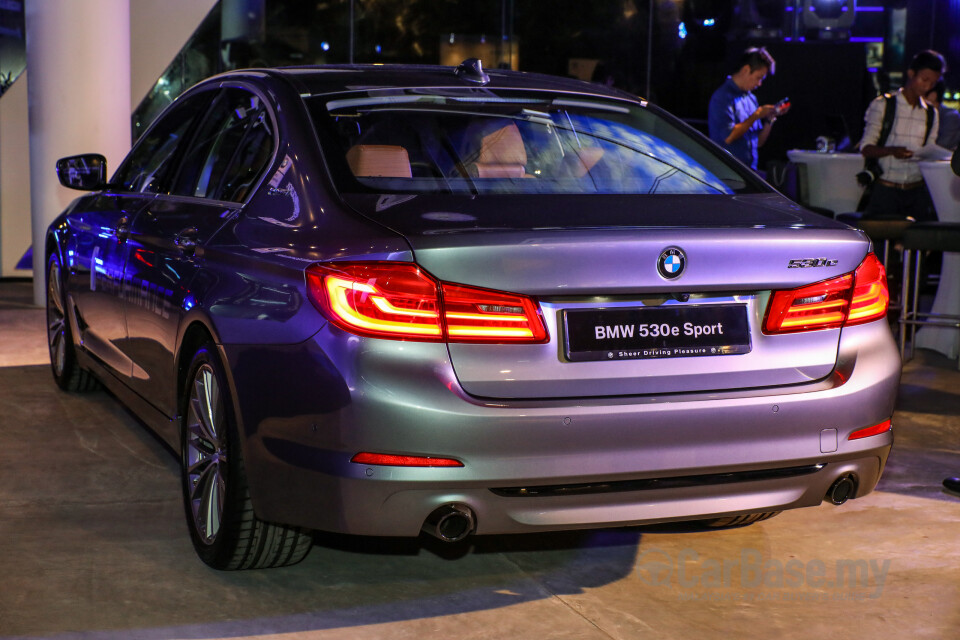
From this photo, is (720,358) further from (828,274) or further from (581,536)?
(581,536)

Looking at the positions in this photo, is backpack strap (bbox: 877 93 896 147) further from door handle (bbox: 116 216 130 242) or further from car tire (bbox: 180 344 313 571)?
car tire (bbox: 180 344 313 571)

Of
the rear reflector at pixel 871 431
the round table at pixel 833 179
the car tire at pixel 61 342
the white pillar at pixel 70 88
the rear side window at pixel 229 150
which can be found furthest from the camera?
the round table at pixel 833 179

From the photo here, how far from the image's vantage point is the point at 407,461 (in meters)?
3.13

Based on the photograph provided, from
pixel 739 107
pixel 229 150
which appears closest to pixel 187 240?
pixel 229 150

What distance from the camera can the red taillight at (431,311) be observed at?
3.11m

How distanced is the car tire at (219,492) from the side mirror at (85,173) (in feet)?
6.44

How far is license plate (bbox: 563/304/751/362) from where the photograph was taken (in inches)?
125

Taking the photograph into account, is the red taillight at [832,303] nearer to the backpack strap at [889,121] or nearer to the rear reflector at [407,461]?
the rear reflector at [407,461]

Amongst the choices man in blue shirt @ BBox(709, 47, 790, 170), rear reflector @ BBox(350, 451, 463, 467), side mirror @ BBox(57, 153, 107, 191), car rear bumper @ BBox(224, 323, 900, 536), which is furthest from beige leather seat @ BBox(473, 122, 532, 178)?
man in blue shirt @ BBox(709, 47, 790, 170)

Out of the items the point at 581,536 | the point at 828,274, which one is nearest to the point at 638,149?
the point at 828,274

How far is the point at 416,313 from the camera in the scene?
3113 mm

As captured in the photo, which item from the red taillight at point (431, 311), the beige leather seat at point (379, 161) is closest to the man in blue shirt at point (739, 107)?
the beige leather seat at point (379, 161)

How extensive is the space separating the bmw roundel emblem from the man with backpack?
7.07 m

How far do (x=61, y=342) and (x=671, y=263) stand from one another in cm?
411
